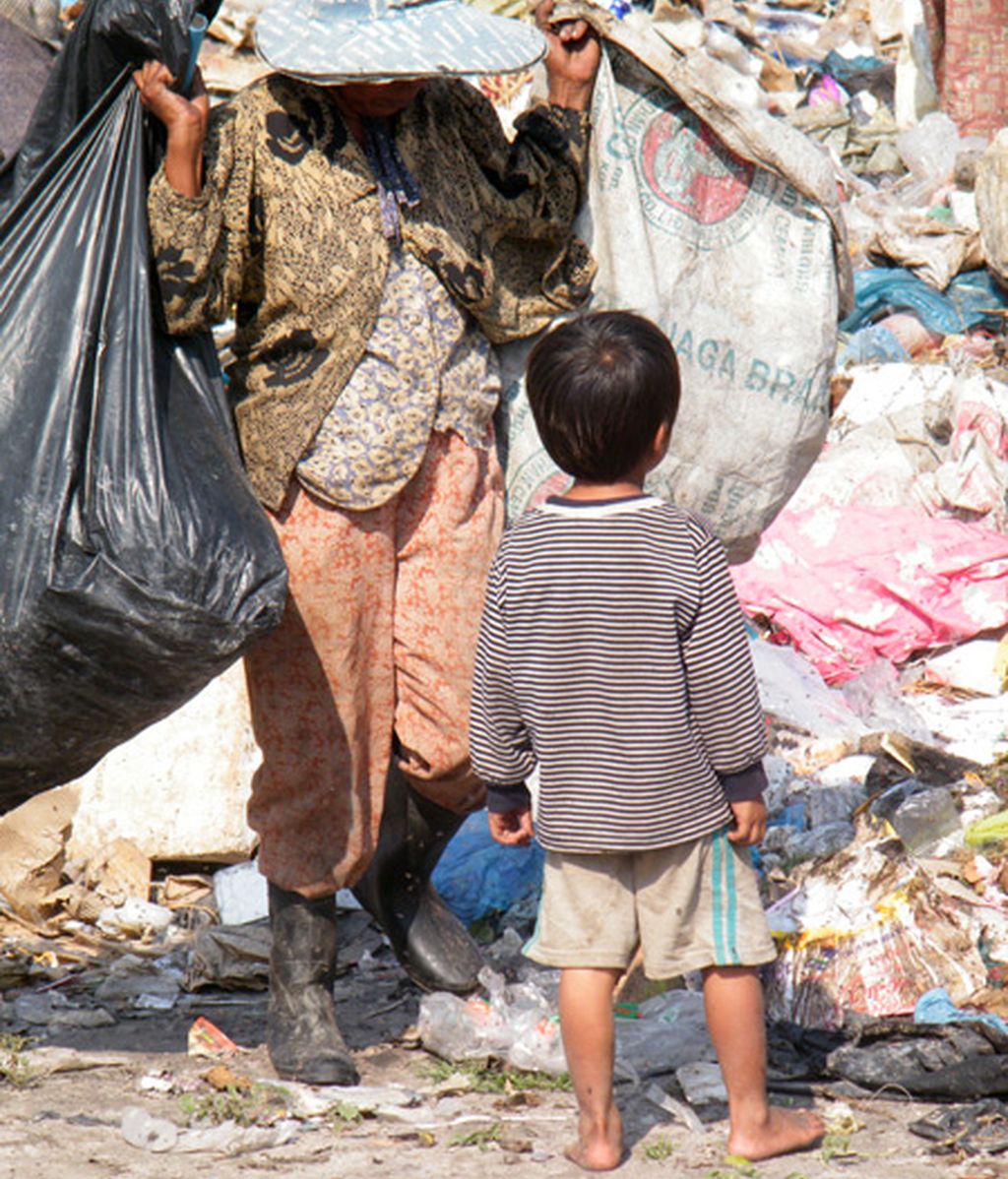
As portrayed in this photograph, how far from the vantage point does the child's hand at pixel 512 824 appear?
2.91 metres

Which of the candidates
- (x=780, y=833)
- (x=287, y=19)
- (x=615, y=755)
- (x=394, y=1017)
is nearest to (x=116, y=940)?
(x=394, y=1017)

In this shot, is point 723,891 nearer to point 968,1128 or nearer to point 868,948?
point 968,1128

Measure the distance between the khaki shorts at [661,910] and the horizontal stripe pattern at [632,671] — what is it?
66 millimetres

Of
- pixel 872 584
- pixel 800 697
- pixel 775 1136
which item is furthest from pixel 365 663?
pixel 872 584

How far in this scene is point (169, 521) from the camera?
2.90 meters

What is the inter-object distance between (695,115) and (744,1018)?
1.68 meters

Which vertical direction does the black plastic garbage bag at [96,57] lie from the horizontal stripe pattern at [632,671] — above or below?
above

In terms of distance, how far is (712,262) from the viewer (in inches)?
136

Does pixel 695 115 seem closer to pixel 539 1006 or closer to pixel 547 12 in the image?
pixel 547 12

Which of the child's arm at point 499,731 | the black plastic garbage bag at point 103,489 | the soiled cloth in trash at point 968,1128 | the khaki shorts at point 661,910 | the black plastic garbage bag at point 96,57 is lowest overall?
the soiled cloth in trash at point 968,1128

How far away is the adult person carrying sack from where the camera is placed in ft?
9.86

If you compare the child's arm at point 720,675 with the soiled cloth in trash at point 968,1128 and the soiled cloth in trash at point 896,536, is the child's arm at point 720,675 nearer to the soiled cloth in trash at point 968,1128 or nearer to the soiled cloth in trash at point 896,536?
the soiled cloth in trash at point 968,1128

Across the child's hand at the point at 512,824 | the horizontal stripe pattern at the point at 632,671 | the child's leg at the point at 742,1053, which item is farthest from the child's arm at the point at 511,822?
the child's leg at the point at 742,1053

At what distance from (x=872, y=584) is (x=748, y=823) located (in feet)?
10.8
